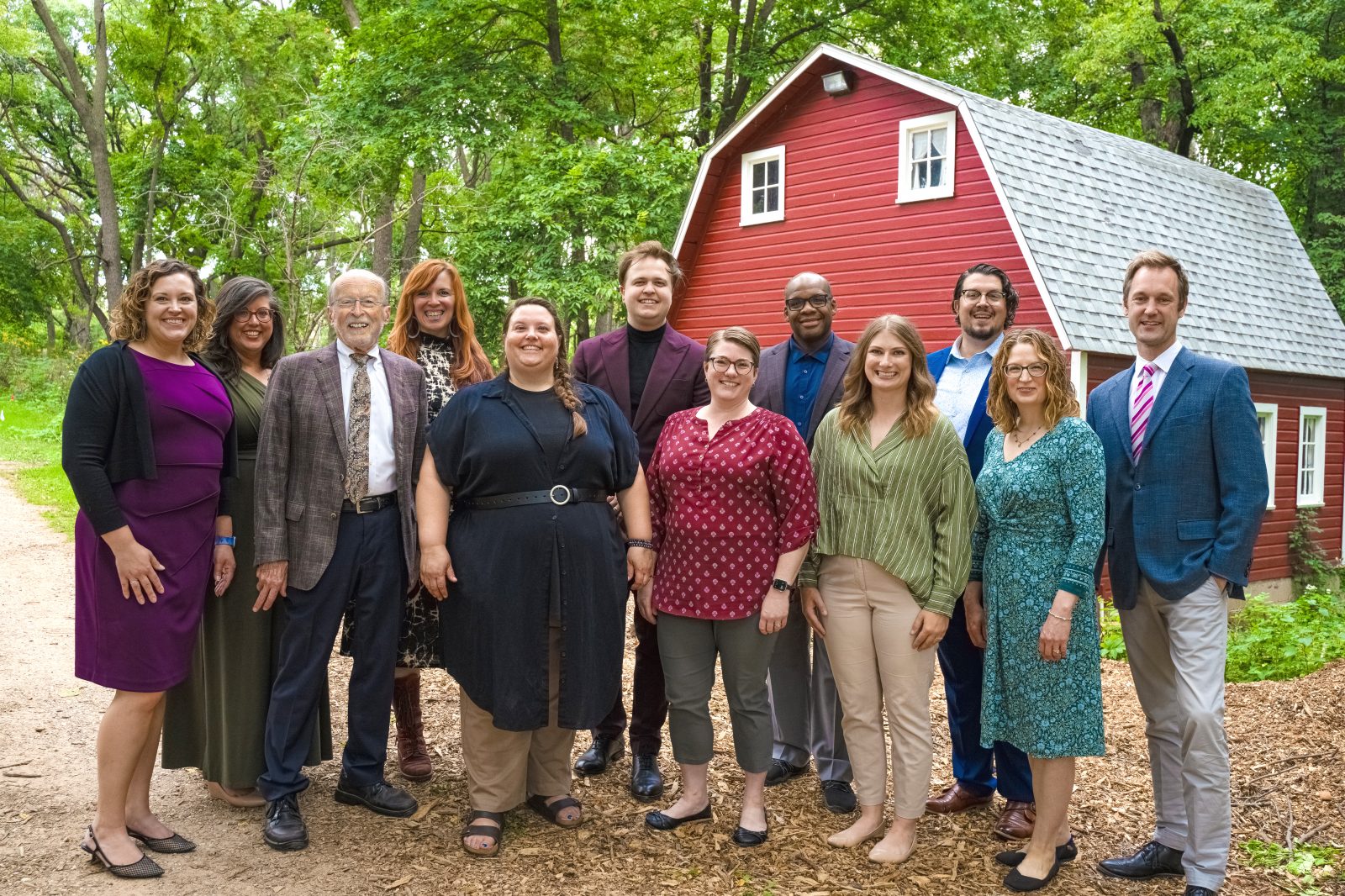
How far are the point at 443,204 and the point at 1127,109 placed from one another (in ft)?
45.6

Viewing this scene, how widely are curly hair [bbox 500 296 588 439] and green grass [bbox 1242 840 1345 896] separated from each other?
321 cm

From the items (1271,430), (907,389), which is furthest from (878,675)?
(1271,430)

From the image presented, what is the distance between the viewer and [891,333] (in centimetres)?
399

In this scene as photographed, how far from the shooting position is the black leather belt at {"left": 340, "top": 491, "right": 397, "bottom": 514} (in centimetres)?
417

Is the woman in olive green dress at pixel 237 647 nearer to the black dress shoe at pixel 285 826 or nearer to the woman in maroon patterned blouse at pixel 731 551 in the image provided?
the black dress shoe at pixel 285 826

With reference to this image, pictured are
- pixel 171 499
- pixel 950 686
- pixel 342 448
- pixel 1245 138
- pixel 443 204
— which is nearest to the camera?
pixel 171 499

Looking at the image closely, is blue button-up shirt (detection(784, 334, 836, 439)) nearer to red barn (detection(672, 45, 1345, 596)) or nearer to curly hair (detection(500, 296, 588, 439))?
curly hair (detection(500, 296, 588, 439))

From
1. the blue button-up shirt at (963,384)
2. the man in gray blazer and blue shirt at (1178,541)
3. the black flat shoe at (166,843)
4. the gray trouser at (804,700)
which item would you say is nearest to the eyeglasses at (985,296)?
the blue button-up shirt at (963,384)

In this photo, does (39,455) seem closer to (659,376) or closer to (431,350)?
(431,350)

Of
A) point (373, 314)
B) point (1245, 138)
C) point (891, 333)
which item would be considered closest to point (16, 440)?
point (373, 314)

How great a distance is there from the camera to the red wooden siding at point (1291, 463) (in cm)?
1407

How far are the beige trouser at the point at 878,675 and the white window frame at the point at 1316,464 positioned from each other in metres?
13.2

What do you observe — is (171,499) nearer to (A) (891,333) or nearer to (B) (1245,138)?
(A) (891,333)

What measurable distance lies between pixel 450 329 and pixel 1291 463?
13.8 meters
